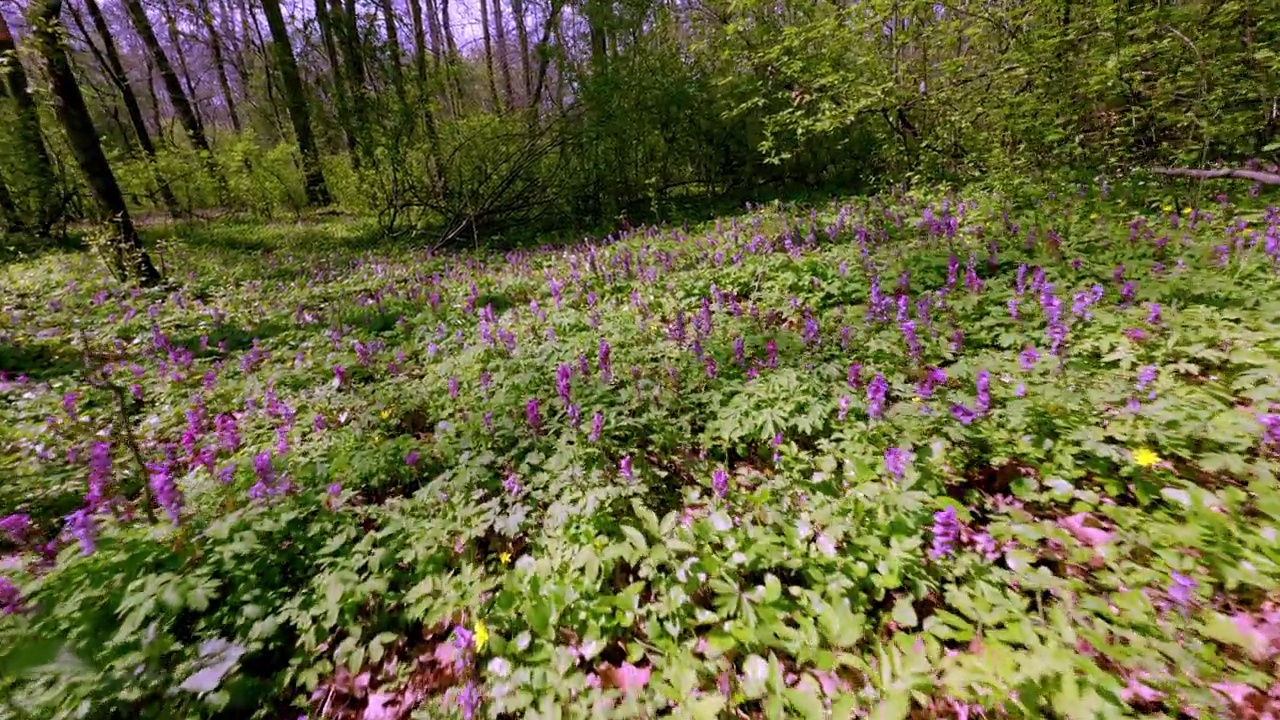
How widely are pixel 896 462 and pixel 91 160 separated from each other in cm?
991

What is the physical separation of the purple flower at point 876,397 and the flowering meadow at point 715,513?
4 cm

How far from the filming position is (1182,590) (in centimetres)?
179

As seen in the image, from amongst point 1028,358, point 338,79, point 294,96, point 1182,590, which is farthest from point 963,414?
point 294,96

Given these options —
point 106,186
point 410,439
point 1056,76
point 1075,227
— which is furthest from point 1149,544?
point 106,186

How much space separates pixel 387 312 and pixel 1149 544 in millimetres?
6010

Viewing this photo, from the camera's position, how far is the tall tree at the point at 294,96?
1216 cm

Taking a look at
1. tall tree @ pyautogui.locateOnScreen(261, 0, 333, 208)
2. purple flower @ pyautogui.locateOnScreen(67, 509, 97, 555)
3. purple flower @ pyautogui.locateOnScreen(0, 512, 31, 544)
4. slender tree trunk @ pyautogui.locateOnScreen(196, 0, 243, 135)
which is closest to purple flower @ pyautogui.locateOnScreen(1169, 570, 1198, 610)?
purple flower @ pyautogui.locateOnScreen(67, 509, 97, 555)

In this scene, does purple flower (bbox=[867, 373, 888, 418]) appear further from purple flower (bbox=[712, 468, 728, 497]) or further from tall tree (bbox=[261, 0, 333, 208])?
tall tree (bbox=[261, 0, 333, 208])

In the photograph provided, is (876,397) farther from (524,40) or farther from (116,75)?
(116,75)

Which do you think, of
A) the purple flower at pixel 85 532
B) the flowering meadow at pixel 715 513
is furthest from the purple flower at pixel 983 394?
the purple flower at pixel 85 532

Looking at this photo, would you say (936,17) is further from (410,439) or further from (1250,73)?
(410,439)

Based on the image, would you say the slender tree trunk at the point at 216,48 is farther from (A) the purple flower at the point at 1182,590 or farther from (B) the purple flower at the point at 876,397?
(A) the purple flower at the point at 1182,590

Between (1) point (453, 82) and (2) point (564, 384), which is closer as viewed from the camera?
(2) point (564, 384)

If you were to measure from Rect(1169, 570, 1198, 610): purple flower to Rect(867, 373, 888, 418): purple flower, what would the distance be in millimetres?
Result: 1180
